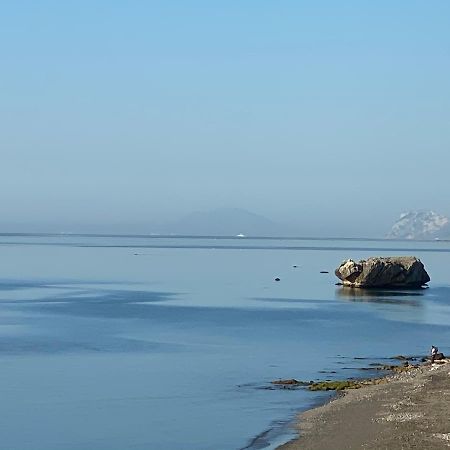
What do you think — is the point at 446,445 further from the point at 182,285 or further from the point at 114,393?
the point at 182,285

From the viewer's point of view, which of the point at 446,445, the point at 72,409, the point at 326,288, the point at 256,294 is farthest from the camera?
the point at 326,288

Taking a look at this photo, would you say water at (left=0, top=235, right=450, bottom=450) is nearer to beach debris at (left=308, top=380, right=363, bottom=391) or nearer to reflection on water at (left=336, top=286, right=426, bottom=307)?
reflection on water at (left=336, top=286, right=426, bottom=307)

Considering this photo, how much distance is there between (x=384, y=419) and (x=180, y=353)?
21.0m

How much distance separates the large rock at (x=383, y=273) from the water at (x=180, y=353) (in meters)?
2.91

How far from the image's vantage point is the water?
1134 inches

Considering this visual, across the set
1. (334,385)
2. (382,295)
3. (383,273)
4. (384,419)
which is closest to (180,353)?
(334,385)

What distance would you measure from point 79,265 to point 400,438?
459ft

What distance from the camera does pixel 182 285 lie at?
11062cm

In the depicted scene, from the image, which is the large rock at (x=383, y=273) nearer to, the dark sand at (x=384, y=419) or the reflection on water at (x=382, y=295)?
the reflection on water at (x=382, y=295)

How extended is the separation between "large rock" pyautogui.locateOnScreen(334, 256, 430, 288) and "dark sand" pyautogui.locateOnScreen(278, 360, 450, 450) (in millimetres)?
66171

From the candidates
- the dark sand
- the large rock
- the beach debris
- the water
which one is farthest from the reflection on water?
the dark sand

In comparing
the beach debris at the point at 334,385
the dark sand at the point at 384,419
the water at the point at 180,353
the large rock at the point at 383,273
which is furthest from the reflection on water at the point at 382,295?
the dark sand at the point at 384,419

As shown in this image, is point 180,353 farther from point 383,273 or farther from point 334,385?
point 383,273

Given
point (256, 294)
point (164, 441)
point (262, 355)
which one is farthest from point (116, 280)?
point (164, 441)
